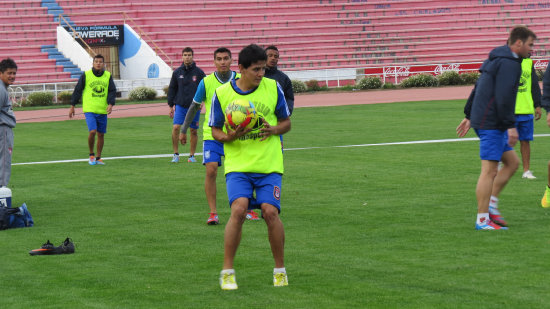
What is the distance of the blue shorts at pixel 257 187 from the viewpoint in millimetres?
7207

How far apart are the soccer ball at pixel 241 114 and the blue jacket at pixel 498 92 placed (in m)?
3.14

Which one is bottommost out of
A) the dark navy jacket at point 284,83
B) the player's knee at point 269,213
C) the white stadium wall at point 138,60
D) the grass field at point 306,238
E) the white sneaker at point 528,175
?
the grass field at point 306,238

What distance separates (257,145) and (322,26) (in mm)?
43613

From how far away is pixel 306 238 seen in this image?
9422 mm

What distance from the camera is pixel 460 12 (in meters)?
53.3

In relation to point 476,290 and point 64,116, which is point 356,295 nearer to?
point 476,290

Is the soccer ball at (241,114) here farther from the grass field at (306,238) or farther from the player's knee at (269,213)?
the grass field at (306,238)

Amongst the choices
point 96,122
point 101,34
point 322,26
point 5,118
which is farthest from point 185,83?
point 322,26

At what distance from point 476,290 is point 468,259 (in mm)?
1116

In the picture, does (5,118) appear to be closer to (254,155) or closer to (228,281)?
(254,155)

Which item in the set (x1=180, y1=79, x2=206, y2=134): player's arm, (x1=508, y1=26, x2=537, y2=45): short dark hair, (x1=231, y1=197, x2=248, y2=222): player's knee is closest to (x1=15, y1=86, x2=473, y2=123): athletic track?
(x1=180, y1=79, x2=206, y2=134): player's arm

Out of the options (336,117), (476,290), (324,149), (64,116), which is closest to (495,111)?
(476,290)

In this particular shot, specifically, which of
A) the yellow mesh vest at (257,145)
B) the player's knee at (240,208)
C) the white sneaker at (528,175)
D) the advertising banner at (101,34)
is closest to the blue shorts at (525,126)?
the white sneaker at (528,175)

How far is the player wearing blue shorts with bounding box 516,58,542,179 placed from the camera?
13000 mm
